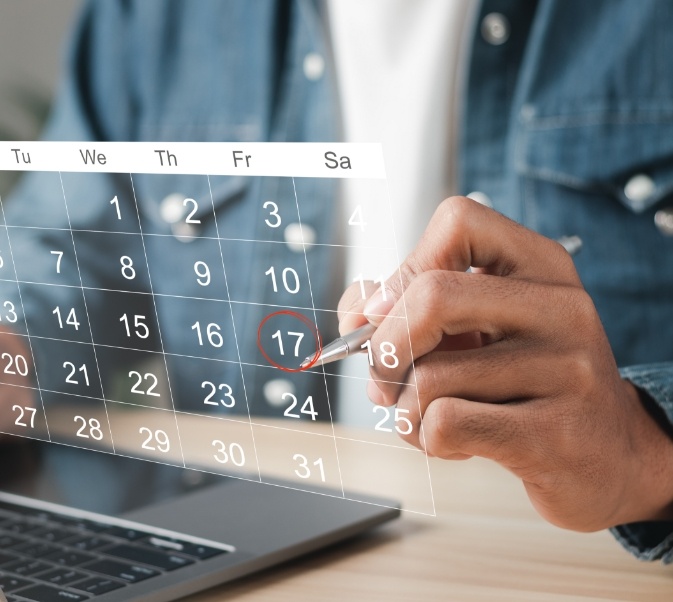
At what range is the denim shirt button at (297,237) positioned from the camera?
46 cm

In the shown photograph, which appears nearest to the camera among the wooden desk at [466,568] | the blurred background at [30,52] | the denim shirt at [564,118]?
the wooden desk at [466,568]

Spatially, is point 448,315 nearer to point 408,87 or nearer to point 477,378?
point 477,378

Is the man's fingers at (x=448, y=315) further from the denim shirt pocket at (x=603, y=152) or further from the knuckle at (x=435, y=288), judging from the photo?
the denim shirt pocket at (x=603, y=152)

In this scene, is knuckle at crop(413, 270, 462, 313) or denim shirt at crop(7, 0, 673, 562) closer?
knuckle at crop(413, 270, 462, 313)

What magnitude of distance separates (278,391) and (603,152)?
0.75 m

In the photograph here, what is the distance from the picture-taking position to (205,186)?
1.56ft

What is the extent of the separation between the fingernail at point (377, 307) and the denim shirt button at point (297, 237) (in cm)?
4

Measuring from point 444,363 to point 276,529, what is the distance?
0.21 metres

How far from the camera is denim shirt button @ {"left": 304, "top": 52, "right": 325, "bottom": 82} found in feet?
3.83

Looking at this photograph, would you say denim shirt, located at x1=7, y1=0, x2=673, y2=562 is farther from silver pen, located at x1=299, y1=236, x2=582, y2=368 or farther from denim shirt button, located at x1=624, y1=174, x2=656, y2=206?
silver pen, located at x1=299, y1=236, x2=582, y2=368

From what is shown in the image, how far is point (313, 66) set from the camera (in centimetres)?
118

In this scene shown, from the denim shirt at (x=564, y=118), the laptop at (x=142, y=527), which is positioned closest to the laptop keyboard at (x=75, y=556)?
the laptop at (x=142, y=527)

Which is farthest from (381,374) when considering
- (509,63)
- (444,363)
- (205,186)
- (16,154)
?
(509,63)

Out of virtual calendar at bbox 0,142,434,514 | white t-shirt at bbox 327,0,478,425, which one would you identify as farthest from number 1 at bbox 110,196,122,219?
white t-shirt at bbox 327,0,478,425
